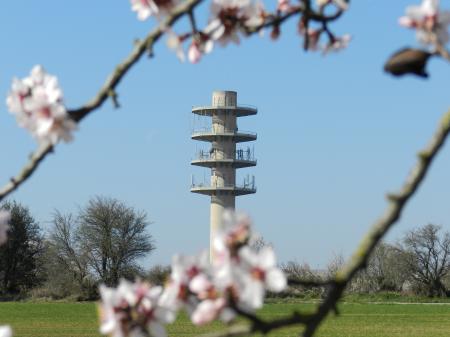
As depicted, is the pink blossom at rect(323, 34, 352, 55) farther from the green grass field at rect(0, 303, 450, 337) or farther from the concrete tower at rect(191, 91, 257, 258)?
the concrete tower at rect(191, 91, 257, 258)

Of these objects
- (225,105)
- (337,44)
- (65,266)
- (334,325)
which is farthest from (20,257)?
(337,44)

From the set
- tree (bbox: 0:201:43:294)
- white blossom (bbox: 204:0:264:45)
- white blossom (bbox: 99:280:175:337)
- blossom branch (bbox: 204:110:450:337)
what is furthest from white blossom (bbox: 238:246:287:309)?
tree (bbox: 0:201:43:294)

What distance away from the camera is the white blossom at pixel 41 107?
1.08 meters

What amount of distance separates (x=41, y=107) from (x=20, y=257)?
49.8 m

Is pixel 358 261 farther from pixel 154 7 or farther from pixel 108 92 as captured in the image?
pixel 154 7

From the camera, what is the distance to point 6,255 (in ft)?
159

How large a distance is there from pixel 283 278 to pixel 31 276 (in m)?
51.3

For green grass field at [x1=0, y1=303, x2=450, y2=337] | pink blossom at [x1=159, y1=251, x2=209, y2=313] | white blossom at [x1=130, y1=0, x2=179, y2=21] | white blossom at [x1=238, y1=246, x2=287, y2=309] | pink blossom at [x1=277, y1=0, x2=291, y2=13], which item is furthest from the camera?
green grass field at [x1=0, y1=303, x2=450, y2=337]

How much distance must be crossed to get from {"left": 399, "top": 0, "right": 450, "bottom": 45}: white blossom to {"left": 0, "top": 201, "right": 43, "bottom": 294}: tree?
48386 millimetres

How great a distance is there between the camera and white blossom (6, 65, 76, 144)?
1.08 meters

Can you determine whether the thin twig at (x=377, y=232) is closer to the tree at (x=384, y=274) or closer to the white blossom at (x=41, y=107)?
the white blossom at (x=41, y=107)

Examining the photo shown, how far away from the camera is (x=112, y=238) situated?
50031 mm

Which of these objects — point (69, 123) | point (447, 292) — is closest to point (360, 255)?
point (69, 123)

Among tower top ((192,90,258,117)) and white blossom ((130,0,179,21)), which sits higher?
tower top ((192,90,258,117))
